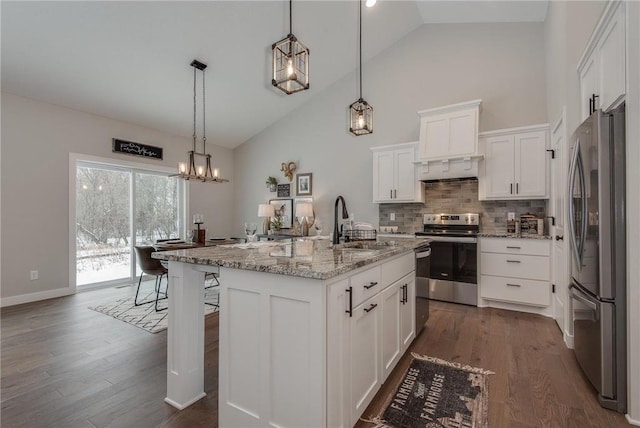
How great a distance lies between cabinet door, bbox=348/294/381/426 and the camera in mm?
1513

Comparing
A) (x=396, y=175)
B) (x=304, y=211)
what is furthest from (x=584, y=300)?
(x=304, y=211)

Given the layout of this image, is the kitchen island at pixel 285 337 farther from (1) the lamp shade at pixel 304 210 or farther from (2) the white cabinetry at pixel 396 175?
(1) the lamp shade at pixel 304 210

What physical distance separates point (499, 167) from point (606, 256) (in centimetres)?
236

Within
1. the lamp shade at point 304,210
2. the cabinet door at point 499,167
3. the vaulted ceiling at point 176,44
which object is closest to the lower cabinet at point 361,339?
the cabinet door at point 499,167

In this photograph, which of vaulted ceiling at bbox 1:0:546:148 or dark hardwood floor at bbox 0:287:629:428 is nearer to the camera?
dark hardwood floor at bbox 0:287:629:428

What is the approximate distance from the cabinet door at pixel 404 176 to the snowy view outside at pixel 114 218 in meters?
4.26

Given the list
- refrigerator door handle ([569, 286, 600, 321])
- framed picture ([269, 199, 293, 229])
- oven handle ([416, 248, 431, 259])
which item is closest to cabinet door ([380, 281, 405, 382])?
oven handle ([416, 248, 431, 259])

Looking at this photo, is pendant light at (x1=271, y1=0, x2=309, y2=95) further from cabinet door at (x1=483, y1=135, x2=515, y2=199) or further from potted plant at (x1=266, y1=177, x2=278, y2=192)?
potted plant at (x1=266, y1=177, x2=278, y2=192)

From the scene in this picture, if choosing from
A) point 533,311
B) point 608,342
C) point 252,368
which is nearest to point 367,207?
point 533,311

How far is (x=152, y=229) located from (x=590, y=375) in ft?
19.8

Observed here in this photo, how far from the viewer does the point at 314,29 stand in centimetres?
426

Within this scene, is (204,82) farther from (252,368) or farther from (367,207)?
(252,368)

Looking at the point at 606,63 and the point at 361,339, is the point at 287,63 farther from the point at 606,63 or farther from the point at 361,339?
the point at 606,63

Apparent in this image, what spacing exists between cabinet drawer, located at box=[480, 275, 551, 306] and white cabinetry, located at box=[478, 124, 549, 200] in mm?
1045
